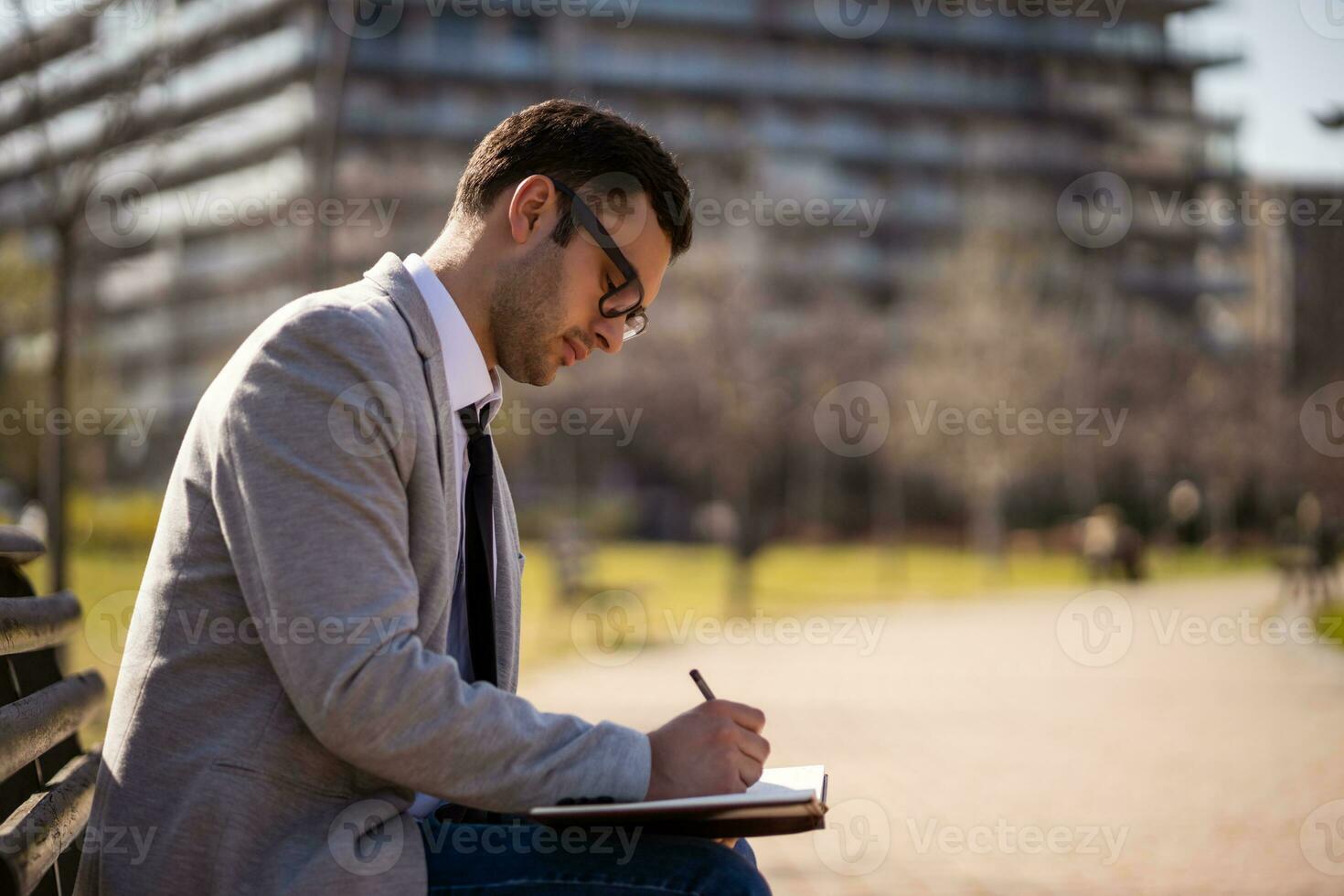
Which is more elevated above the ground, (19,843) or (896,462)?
(19,843)

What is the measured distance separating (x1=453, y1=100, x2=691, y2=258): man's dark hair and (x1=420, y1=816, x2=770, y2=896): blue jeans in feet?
3.34

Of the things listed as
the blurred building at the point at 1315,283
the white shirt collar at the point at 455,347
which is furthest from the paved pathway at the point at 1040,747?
the blurred building at the point at 1315,283

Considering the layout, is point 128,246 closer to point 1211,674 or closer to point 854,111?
point 1211,674

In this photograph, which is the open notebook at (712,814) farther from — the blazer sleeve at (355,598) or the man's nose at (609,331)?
the man's nose at (609,331)

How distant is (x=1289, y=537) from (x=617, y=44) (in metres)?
50.7

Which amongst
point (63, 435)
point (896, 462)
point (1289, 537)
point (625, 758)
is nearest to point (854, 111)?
point (896, 462)

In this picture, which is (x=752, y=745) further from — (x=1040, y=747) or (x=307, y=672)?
(x=1040, y=747)

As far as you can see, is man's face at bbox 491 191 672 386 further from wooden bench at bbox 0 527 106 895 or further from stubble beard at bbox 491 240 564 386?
wooden bench at bbox 0 527 106 895

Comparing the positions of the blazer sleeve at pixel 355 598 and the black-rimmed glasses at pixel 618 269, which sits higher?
the black-rimmed glasses at pixel 618 269

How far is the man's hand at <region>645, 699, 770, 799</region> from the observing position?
2029 millimetres

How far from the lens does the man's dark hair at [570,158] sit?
7.71 ft

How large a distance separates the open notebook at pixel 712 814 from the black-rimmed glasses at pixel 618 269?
915mm

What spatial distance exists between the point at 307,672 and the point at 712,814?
615 mm

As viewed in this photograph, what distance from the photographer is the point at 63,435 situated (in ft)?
26.2
